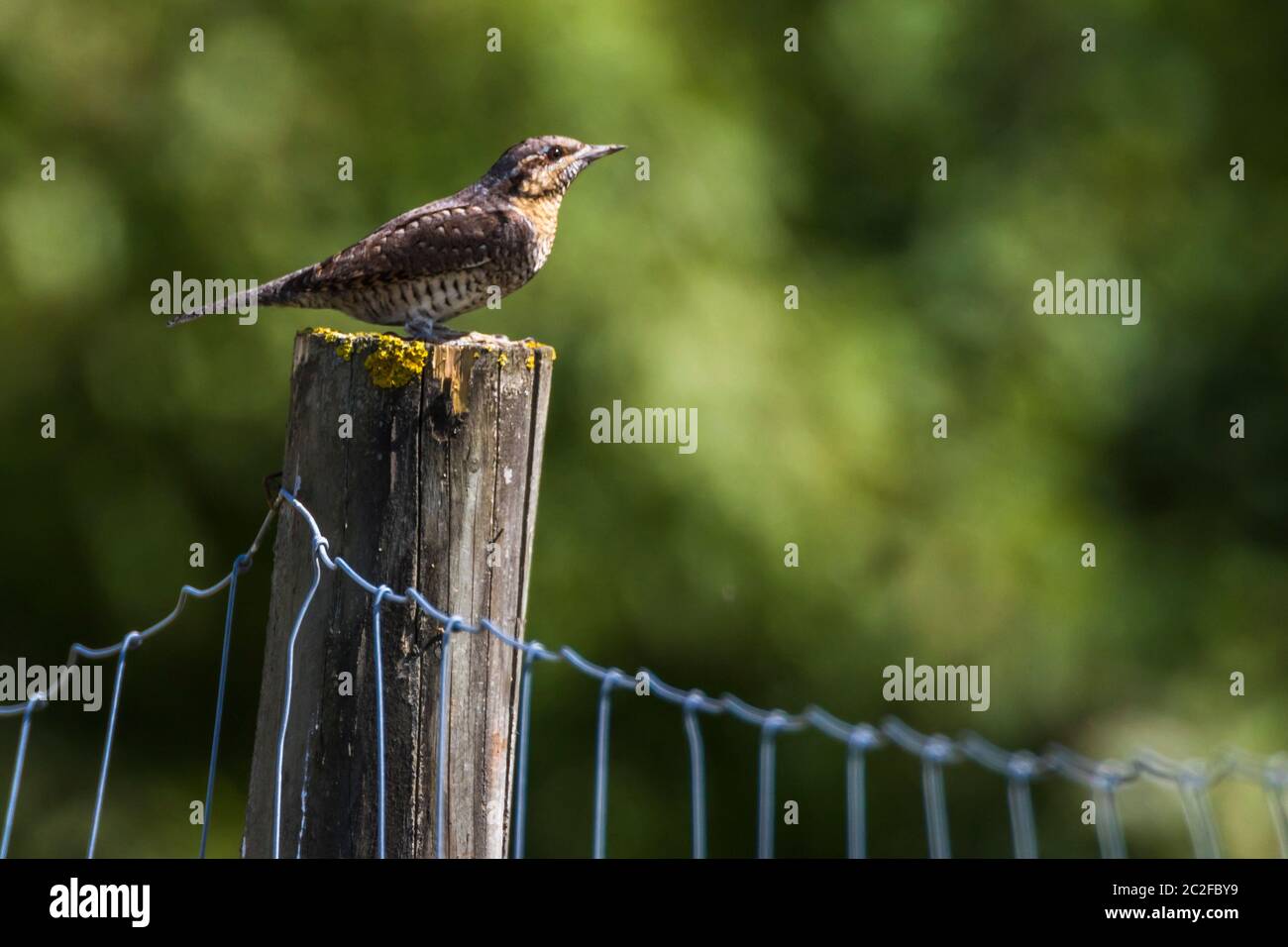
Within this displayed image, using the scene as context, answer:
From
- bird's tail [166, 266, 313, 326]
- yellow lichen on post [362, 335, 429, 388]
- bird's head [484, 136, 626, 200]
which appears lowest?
yellow lichen on post [362, 335, 429, 388]

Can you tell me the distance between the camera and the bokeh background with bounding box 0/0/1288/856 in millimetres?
6965

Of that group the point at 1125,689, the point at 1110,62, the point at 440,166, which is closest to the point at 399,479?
the point at 440,166

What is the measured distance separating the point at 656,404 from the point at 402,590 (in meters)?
4.38

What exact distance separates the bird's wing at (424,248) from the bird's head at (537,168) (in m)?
0.26

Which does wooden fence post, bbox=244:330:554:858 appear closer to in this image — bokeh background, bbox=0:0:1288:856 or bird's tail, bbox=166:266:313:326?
bird's tail, bbox=166:266:313:326

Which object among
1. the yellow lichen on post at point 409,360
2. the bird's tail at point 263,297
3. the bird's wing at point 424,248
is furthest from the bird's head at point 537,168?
the yellow lichen on post at point 409,360

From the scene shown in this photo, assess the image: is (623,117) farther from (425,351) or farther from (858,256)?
(425,351)

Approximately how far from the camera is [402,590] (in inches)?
93.7

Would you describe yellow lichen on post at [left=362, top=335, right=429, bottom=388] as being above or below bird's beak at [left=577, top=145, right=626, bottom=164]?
below

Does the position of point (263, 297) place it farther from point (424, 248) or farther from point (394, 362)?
point (394, 362)

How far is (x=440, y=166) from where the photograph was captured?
7.12 meters

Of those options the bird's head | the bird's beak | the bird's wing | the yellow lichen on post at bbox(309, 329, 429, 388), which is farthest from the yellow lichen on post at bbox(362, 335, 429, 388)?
the bird's beak

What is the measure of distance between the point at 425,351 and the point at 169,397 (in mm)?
5013

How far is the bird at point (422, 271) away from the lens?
3836 millimetres
